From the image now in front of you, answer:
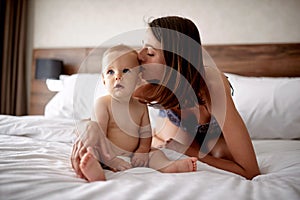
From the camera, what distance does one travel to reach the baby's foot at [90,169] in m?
0.70

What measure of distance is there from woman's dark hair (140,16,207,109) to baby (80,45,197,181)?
92mm

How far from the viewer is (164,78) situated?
3.17 ft

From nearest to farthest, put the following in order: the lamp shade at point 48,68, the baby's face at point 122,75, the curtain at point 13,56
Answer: the baby's face at point 122,75 < the lamp shade at point 48,68 < the curtain at point 13,56

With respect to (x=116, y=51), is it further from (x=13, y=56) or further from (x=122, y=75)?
(x=13, y=56)

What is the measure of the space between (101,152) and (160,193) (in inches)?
11.9

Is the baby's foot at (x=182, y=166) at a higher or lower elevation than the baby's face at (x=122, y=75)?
lower

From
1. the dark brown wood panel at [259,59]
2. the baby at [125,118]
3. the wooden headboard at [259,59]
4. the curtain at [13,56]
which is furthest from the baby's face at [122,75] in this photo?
the curtain at [13,56]

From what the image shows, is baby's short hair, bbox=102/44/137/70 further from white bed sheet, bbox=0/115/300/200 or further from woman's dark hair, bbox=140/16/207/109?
white bed sheet, bbox=0/115/300/200

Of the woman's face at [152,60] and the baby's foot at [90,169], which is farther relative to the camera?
the woman's face at [152,60]

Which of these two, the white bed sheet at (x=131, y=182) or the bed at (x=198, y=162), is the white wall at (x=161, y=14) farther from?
the white bed sheet at (x=131, y=182)

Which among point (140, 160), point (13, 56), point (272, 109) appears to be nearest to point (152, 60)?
point (140, 160)

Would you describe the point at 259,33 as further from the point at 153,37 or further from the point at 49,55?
the point at 49,55

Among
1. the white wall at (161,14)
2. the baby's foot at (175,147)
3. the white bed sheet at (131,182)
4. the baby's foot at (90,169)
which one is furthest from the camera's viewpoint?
the white wall at (161,14)

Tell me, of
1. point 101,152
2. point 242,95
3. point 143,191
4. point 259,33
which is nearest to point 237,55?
point 259,33
